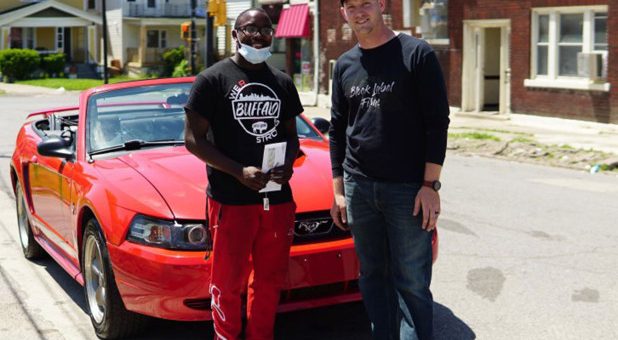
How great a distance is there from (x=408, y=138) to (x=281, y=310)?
142 cm

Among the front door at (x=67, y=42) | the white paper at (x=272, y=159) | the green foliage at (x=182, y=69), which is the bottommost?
the white paper at (x=272, y=159)

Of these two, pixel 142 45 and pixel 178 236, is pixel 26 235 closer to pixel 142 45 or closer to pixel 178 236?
pixel 178 236

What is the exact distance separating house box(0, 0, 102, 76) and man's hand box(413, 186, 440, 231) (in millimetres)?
51695

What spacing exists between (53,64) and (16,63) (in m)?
3.25

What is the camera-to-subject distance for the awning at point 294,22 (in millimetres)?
30047

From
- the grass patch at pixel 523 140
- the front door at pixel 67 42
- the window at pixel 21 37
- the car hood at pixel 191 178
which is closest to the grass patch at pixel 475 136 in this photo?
the grass patch at pixel 523 140

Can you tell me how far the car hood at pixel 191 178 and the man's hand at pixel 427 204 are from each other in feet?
4.08

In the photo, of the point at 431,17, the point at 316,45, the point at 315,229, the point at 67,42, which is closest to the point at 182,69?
the point at 67,42

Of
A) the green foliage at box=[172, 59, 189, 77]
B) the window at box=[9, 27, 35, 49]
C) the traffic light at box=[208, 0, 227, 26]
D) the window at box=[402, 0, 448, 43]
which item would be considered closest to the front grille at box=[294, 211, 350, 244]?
the window at box=[402, 0, 448, 43]

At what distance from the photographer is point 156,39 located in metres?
54.9

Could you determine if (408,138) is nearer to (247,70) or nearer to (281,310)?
(247,70)

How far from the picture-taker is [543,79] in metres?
20.0

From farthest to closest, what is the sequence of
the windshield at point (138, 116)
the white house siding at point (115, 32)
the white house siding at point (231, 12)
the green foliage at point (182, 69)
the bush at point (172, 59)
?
the white house siding at point (115, 32)
the bush at point (172, 59)
the green foliage at point (182, 69)
the white house siding at point (231, 12)
the windshield at point (138, 116)

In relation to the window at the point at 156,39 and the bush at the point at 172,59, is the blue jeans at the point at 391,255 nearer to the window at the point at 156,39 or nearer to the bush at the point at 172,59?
the bush at the point at 172,59
